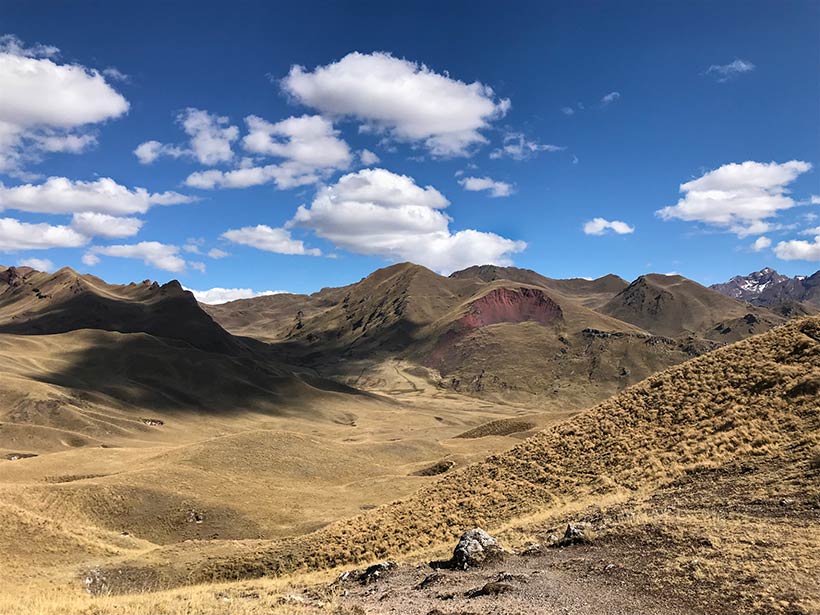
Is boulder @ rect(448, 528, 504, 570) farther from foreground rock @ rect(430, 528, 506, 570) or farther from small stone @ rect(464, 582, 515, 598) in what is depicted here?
small stone @ rect(464, 582, 515, 598)

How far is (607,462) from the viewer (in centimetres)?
3022

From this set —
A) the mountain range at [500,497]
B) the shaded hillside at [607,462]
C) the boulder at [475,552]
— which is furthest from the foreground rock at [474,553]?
the shaded hillside at [607,462]

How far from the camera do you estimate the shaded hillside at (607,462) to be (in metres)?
26.0

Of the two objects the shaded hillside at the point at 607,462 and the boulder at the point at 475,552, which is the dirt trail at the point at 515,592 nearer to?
the boulder at the point at 475,552

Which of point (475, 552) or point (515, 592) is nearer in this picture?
point (515, 592)

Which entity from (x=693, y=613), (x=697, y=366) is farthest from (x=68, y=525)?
(x=697, y=366)

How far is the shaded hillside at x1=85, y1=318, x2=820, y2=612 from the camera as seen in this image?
2598 centimetres

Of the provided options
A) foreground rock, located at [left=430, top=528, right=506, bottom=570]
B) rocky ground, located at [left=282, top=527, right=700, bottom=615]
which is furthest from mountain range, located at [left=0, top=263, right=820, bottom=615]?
foreground rock, located at [left=430, top=528, right=506, bottom=570]

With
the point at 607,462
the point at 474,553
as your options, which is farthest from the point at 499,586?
the point at 607,462

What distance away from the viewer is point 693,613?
1365 cm

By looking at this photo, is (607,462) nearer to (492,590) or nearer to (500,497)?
(500,497)

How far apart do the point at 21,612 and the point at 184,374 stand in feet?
511

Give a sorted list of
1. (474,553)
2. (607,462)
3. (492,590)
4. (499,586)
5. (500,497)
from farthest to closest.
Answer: (500,497) < (607,462) < (474,553) < (499,586) < (492,590)

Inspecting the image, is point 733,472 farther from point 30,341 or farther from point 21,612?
point 30,341
